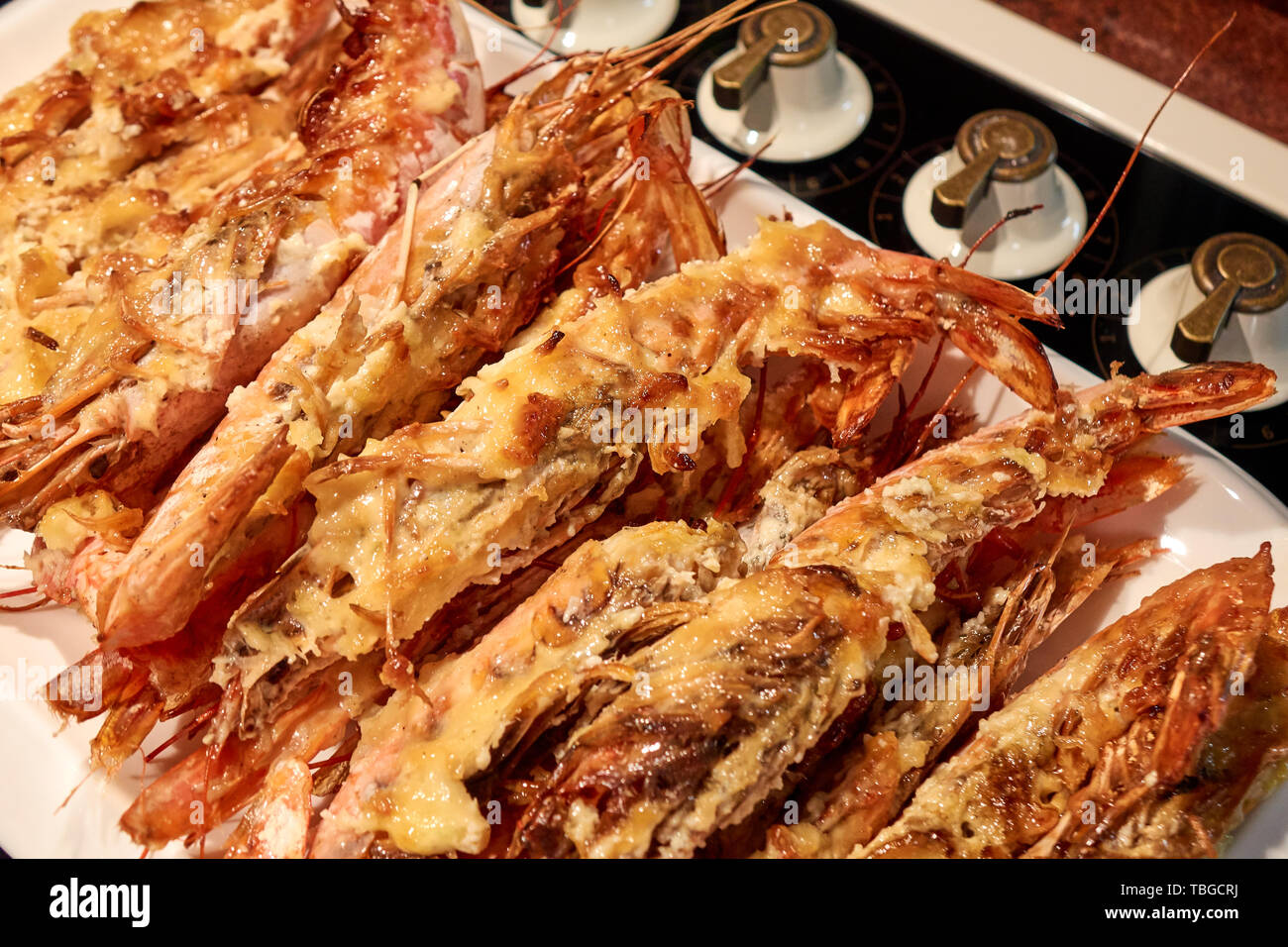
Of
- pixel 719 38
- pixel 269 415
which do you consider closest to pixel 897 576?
pixel 269 415

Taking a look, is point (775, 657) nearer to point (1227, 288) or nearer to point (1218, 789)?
point (1218, 789)

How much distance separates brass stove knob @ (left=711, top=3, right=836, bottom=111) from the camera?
296 cm

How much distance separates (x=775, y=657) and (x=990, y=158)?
168cm

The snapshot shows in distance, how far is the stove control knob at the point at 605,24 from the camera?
10.6ft

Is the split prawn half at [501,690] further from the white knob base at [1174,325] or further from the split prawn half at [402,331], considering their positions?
the white knob base at [1174,325]

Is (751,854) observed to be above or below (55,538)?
below

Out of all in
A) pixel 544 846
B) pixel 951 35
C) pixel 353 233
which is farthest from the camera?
pixel 951 35

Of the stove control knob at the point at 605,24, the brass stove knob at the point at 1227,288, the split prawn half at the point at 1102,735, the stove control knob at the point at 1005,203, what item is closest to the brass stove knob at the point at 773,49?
the stove control knob at the point at 605,24

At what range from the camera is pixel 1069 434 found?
6.81 feet

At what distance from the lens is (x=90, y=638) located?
2.16 m

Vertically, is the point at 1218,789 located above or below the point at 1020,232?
below

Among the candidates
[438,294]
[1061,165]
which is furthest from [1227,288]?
[438,294]

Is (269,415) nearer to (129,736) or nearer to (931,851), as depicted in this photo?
(129,736)

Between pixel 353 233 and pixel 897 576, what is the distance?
1467mm
